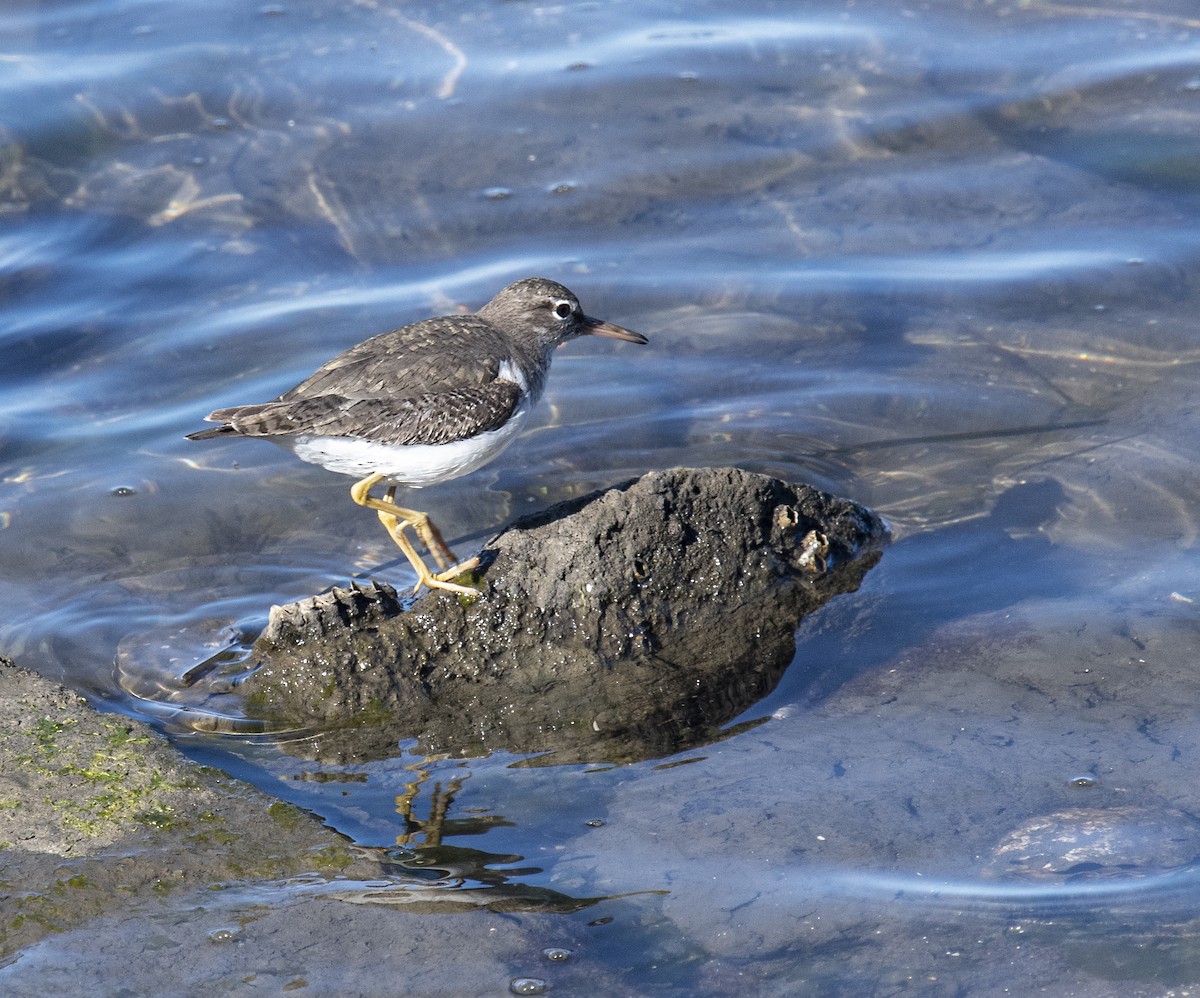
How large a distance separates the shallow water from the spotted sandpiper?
0.85 m


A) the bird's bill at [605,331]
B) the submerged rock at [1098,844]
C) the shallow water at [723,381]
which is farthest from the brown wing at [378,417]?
the submerged rock at [1098,844]

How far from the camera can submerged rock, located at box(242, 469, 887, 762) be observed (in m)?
5.59

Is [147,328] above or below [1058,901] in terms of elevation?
above

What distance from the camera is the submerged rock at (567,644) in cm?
559

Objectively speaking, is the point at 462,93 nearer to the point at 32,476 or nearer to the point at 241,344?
the point at 241,344

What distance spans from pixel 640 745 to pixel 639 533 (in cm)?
92

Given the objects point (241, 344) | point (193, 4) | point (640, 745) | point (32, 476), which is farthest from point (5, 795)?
point (193, 4)

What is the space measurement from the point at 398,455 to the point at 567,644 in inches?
46.5

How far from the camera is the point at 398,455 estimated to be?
6184 mm

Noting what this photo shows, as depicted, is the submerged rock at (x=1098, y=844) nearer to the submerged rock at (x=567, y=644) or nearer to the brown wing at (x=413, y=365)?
the submerged rock at (x=567, y=644)

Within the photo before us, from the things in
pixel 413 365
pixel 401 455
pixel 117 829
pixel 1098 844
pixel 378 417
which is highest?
pixel 413 365

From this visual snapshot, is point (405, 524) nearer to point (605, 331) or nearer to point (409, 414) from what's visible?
point (409, 414)

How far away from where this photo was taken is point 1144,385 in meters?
8.14

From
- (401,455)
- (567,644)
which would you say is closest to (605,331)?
(401,455)
